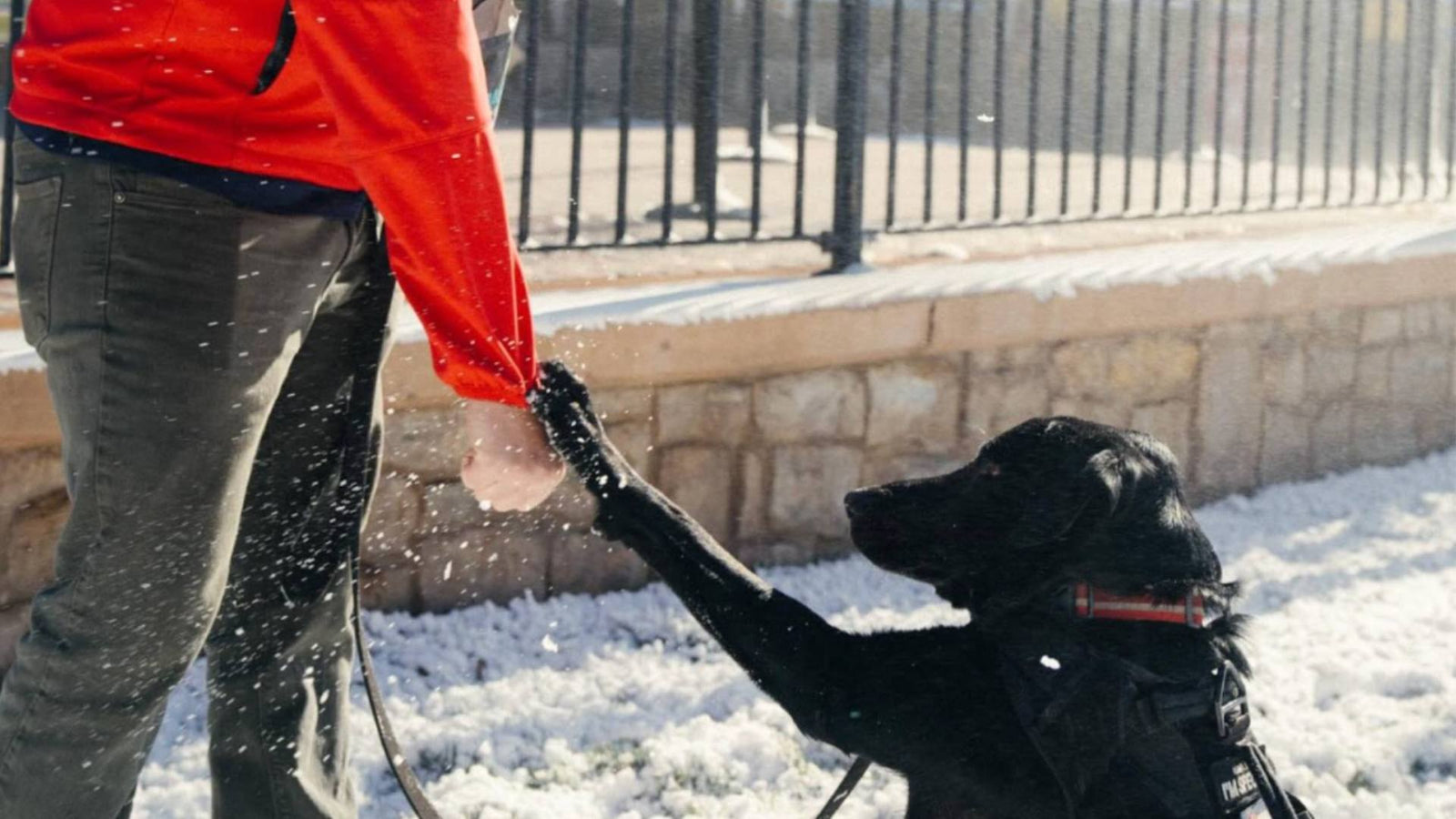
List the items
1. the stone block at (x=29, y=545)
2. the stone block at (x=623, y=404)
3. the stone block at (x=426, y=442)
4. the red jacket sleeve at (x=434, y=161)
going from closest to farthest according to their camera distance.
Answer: the red jacket sleeve at (x=434, y=161) → the stone block at (x=29, y=545) → the stone block at (x=426, y=442) → the stone block at (x=623, y=404)

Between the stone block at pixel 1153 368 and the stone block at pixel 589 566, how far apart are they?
1592 mm

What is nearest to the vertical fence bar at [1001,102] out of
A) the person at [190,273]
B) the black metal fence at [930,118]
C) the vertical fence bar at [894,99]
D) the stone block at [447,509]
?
the black metal fence at [930,118]

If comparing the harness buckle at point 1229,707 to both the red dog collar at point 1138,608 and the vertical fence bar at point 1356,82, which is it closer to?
the red dog collar at point 1138,608

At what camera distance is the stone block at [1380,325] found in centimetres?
541

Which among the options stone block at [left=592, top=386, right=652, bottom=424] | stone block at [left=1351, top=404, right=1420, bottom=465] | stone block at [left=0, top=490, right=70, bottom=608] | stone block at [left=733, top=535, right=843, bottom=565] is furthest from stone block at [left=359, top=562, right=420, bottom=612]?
stone block at [left=1351, top=404, right=1420, bottom=465]

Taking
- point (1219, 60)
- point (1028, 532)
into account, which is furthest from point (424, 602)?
point (1219, 60)

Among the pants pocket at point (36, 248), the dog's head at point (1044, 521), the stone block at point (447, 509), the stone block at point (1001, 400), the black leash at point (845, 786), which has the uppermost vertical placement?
the pants pocket at point (36, 248)

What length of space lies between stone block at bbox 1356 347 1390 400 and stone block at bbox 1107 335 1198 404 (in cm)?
82

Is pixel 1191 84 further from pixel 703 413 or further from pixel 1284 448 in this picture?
pixel 703 413

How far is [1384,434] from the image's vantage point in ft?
18.2

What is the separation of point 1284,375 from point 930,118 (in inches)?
56.7

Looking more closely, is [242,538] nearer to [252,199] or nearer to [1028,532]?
[252,199]

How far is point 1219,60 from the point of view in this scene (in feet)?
18.0

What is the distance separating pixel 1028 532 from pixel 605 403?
5.52 feet
